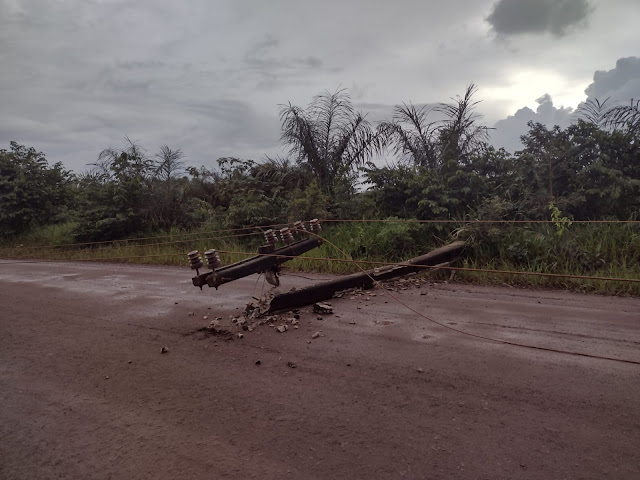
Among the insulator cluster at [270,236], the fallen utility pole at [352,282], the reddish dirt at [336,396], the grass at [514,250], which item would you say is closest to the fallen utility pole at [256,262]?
the insulator cluster at [270,236]

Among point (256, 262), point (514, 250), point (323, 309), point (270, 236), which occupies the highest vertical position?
point (270, 236)

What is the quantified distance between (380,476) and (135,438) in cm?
159

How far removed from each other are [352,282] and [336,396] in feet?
8.97

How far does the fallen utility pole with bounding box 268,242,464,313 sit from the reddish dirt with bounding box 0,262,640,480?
382 mm

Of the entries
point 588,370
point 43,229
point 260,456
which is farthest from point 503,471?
point 43,229

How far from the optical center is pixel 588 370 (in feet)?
10.7

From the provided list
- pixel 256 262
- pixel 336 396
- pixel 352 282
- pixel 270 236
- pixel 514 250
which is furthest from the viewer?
pixel 514 250

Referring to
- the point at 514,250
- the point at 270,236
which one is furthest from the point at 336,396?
the point at 514,250

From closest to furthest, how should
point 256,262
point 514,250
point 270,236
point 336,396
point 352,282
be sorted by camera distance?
point 336,396
point 256,262
point 270,236
point 352,282
point 514,250

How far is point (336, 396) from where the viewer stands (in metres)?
3.08

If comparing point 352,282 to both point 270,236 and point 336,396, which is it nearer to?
point 270,236

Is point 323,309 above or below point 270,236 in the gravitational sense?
below

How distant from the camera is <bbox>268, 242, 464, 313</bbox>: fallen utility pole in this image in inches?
198

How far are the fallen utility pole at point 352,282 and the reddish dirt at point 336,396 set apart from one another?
38 cm
